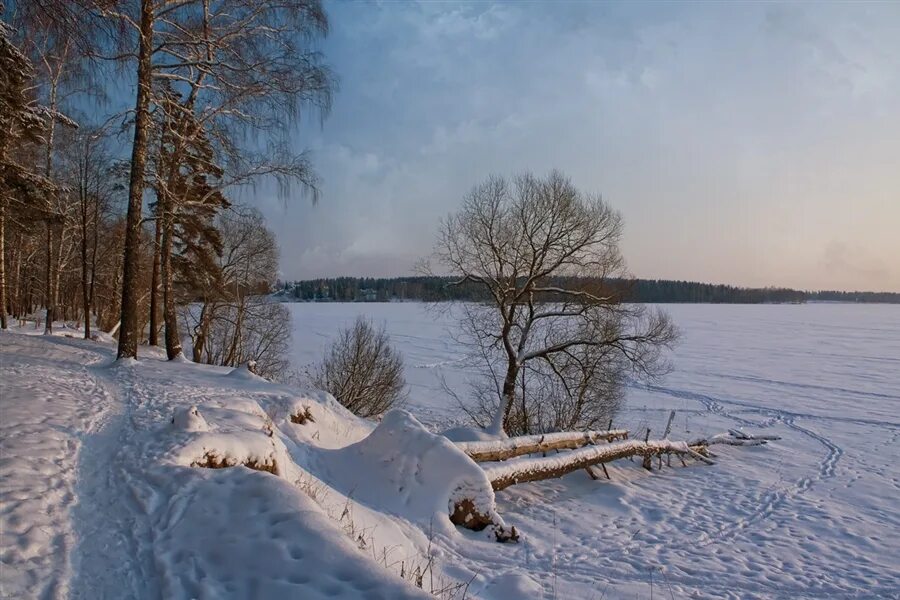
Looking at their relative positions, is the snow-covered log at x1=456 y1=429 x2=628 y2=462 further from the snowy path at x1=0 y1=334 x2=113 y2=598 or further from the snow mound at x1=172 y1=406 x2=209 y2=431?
the snowy path at x1=0 y1=334 x2=113 y2=598

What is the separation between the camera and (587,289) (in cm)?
1592

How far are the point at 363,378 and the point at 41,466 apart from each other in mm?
17260

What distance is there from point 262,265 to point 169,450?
870 inches

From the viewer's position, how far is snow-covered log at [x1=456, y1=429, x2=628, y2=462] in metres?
9.92

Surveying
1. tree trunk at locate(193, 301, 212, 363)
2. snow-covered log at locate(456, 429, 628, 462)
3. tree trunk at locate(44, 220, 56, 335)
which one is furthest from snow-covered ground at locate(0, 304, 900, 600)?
tree trunk at locate(193, 301, 212, 363)

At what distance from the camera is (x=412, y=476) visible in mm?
7441

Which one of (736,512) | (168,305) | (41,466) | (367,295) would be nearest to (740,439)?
(736,512)

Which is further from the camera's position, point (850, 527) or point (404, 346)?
point (404, 346)

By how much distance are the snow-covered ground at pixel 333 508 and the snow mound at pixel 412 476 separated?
0.03 metres

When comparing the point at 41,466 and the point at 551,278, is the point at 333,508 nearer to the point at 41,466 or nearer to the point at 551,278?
the point at 41,466

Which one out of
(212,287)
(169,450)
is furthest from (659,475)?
(212,287)

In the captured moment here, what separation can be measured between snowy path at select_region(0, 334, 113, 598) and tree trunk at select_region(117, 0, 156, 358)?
1.79 m

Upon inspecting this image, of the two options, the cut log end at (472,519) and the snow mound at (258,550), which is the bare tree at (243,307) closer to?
the cut log end at (472,519)

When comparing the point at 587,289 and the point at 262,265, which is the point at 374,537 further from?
the point at 262,265
